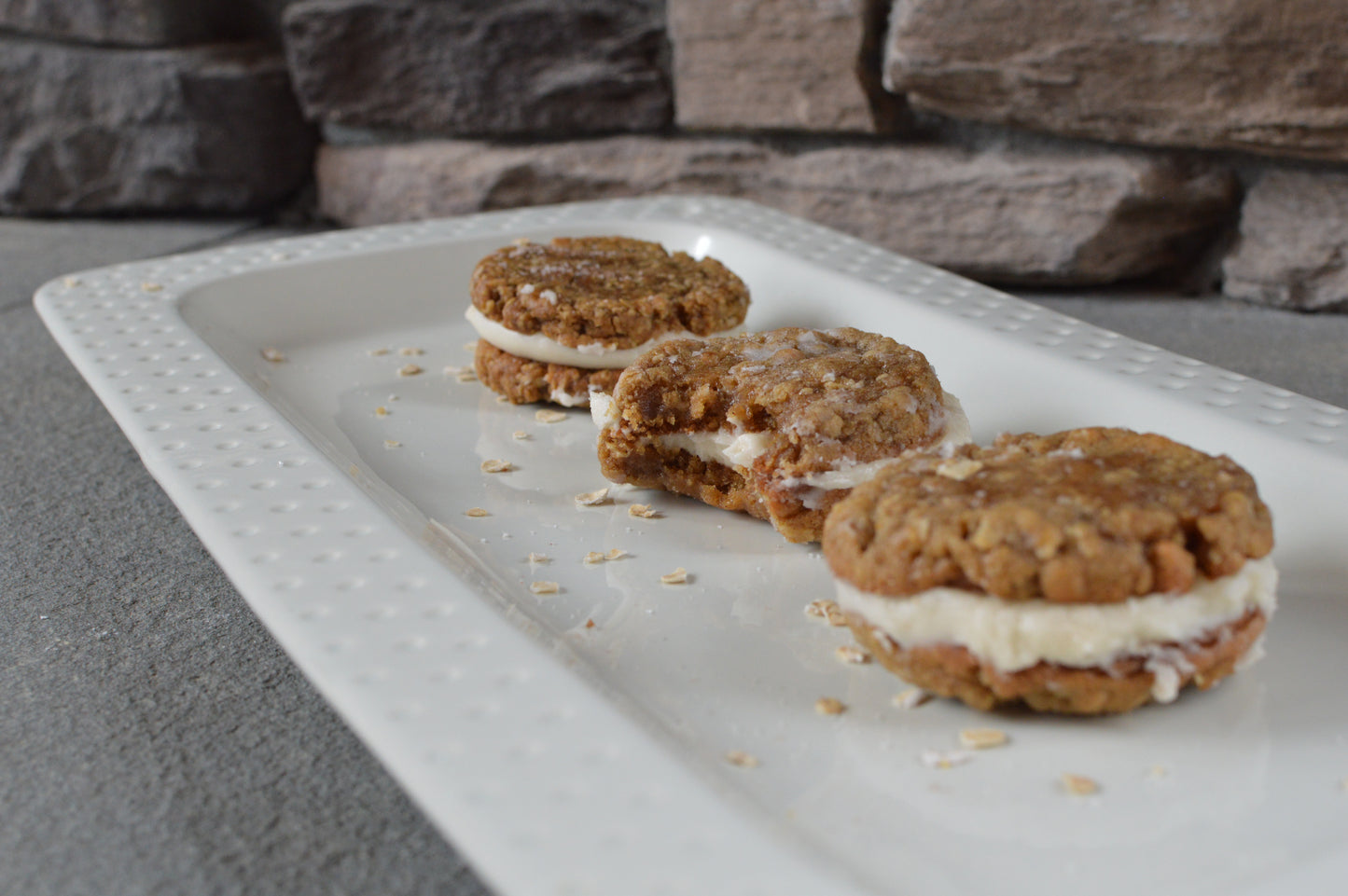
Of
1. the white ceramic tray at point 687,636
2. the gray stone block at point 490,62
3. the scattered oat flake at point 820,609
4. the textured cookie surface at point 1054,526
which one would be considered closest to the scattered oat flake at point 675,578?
the white ceramic tray at point 687,636

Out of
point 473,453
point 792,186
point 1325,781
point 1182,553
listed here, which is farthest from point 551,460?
point 792,186

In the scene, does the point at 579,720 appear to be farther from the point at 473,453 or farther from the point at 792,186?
the point at 792,186

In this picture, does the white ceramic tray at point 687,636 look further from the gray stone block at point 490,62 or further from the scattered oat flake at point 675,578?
the gray stone block at point 490,62

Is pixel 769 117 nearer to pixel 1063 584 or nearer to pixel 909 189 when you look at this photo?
pixel 909 189

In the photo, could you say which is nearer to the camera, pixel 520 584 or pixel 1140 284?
pixel 520 584

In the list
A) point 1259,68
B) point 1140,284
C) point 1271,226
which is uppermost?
point 1259,68

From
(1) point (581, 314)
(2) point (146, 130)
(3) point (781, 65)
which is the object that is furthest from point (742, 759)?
(2) point (146, 130)
